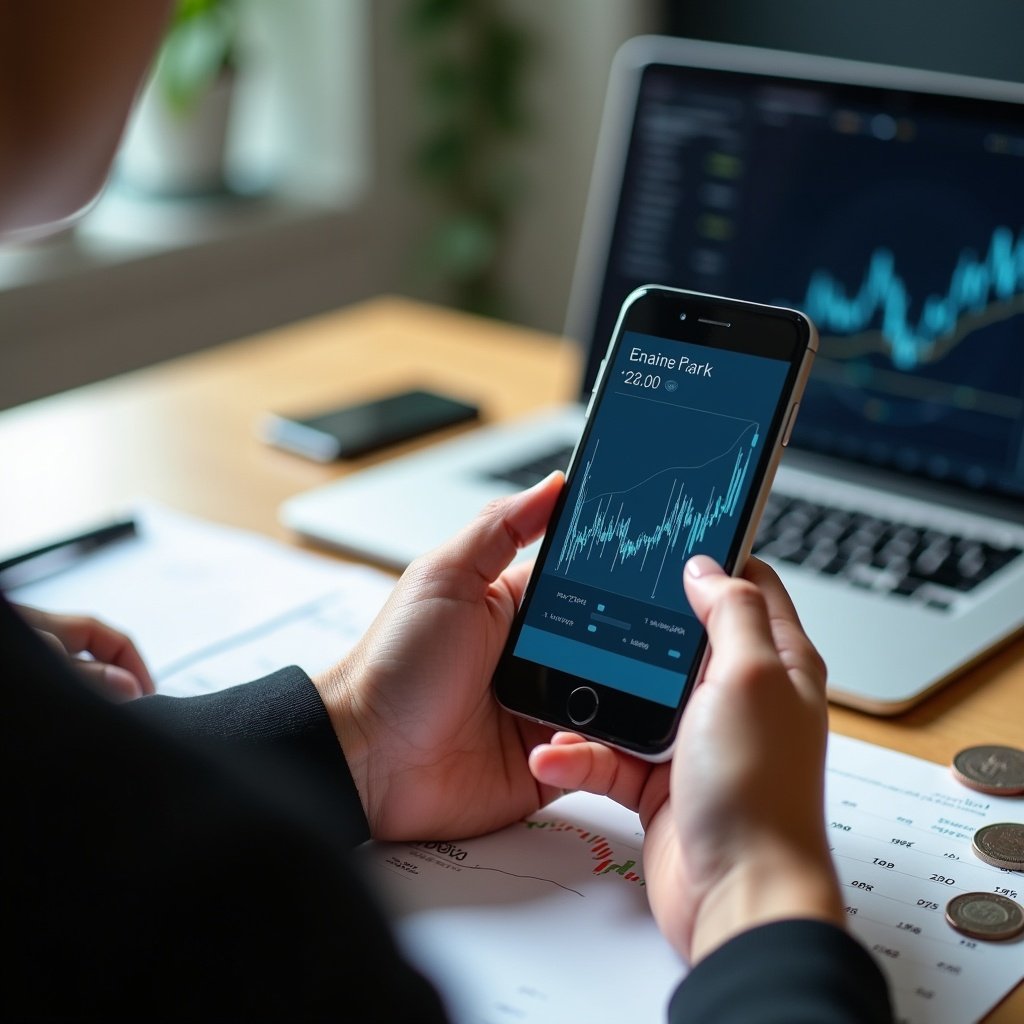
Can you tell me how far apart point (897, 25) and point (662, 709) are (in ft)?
6.74

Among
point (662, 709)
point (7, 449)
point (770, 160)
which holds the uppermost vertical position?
point (770, 160)

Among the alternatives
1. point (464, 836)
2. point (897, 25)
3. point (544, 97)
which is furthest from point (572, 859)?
point (544, 97)

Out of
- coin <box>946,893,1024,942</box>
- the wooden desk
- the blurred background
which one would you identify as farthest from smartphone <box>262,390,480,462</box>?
the blurred background

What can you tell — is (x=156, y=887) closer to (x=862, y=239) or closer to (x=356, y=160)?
(x=862, y=239)

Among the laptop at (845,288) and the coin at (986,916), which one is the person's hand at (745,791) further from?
the laptop at (845,288)

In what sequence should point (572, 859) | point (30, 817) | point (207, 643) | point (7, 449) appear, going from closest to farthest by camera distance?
point (30, 817) → point (572, 859) → point (207, 643) → point (7, 449)

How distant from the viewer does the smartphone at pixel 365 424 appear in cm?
118

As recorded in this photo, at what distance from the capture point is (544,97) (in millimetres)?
2699

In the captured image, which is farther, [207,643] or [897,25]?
[897,25]

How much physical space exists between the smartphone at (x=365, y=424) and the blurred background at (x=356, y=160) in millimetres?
970

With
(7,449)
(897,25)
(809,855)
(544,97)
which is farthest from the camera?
(544,97)

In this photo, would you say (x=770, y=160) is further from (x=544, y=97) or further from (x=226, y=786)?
(x=544, y=97)

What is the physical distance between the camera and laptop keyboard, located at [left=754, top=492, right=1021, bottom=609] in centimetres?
89

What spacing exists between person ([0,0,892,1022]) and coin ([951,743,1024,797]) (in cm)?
16
